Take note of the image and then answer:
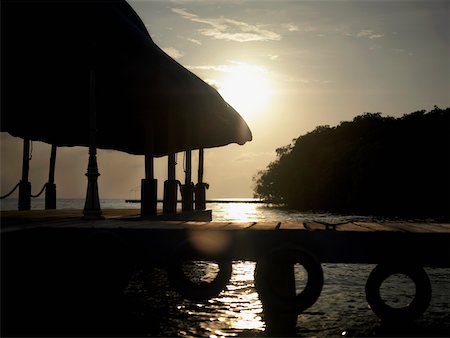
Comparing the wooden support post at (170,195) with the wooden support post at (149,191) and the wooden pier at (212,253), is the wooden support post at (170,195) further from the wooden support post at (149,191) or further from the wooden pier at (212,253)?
the wooden pier at (212,253)

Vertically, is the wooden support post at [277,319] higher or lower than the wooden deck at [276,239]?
lower

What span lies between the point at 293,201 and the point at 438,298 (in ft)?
289

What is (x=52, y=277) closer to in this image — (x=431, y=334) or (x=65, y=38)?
(x=65, y=38)

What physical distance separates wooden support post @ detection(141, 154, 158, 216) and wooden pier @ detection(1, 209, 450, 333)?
4656 millimetres

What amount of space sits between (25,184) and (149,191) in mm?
5402

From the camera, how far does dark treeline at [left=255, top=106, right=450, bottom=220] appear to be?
2601 inches

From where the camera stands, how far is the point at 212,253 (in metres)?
8.12

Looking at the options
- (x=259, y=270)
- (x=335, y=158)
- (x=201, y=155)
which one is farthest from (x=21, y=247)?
(x=335, y=158)

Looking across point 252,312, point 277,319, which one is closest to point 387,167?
point 252,312

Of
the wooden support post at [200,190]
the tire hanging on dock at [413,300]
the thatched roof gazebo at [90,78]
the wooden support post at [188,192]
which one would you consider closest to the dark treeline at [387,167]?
the wooden support post at [200,190]

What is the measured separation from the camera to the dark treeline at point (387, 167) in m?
66.1

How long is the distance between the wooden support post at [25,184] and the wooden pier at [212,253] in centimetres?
882

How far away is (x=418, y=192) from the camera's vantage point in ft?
221

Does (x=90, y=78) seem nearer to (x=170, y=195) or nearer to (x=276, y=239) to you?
(x=276, y=239)
